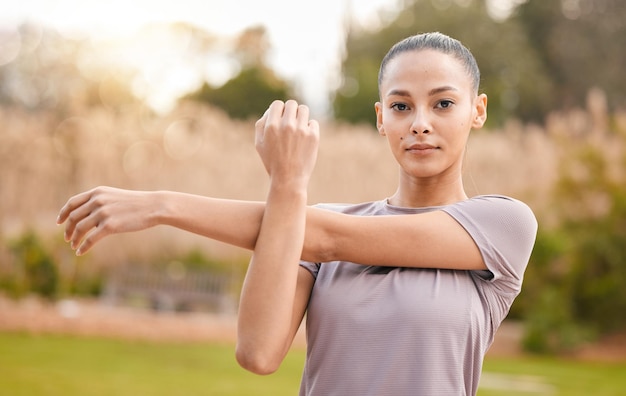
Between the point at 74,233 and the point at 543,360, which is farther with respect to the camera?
the point at 543,360

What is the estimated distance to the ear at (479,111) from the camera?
176cm

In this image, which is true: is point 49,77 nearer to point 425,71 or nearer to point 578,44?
point 578,44

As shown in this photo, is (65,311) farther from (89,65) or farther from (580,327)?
(89,65)

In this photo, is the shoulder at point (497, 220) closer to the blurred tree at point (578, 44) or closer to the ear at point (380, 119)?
the ear at point (380, 119)

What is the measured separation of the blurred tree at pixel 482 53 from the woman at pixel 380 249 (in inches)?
817

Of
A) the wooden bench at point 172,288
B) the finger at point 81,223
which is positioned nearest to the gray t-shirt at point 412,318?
the finger at point 81,223

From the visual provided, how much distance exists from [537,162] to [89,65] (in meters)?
13.1

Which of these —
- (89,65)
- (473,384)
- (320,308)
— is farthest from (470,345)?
(89,65)

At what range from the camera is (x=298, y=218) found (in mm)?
1497

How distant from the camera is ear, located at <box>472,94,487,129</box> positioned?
69.5 inches

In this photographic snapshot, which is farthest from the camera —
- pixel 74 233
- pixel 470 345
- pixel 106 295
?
pixel 106 295

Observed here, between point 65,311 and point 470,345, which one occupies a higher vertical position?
point 470,345

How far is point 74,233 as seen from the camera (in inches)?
56.7

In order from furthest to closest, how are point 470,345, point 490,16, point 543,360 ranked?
point 490,16
point 543,360
point 470,345
